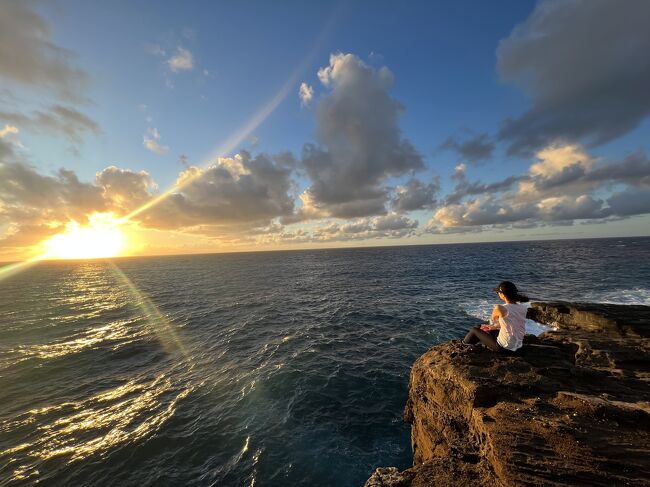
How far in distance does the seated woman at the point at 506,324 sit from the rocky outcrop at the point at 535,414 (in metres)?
0.42

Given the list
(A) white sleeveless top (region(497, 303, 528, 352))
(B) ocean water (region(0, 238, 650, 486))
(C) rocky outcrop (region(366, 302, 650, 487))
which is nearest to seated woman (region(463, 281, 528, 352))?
(A) white sleeveless top (region(497, 303, 528, 352))

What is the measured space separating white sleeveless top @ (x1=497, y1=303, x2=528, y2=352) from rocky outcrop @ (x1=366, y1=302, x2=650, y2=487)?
17.6 inches

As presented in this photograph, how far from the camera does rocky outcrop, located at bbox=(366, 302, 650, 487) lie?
586 cm

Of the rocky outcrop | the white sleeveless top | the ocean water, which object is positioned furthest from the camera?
the ocean water

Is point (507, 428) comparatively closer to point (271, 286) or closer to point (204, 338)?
point (204, 338)

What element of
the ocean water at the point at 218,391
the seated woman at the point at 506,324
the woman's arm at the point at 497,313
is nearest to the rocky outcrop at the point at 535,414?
the seated woman at the point at 506,324

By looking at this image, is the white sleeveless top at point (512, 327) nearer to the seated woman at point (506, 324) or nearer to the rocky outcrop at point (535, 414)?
the seated woman at point (506, 324)

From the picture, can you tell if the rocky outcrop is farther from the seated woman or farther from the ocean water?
the ocean water

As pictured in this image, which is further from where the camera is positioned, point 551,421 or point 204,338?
point 204,338

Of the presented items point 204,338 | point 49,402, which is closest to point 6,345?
point 49,402

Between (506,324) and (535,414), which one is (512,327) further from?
(535,414)

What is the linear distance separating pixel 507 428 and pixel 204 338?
2732 cm

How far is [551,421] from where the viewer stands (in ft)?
22.2

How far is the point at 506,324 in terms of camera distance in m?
9.60
